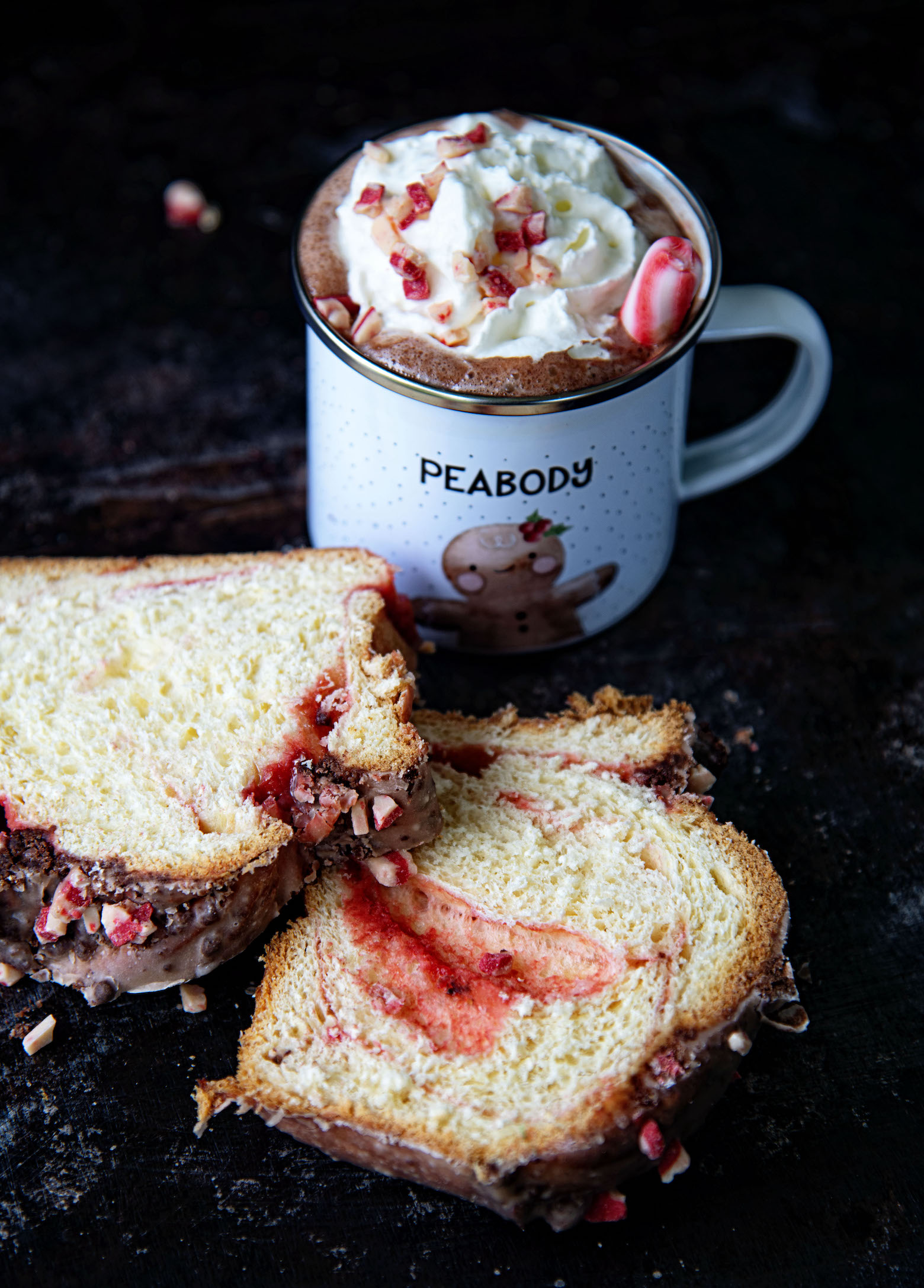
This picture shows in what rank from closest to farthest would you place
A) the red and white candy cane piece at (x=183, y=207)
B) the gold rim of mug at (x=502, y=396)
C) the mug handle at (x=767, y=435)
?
the gold rim of mug at (x=502, y=396), the mug handle at (x=767, y=435), the red and white candy cane piece at (x=183, y=207)

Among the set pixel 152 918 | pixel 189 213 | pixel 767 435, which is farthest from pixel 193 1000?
pixel 189 213

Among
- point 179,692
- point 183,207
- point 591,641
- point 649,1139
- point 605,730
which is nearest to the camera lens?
point 649,1139

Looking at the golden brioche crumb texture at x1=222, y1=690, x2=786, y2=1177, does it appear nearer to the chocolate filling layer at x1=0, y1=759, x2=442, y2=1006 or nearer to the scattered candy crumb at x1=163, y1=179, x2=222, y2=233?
the chocolate filling layer at x1=0, y1=759, x2=442, y2=1006

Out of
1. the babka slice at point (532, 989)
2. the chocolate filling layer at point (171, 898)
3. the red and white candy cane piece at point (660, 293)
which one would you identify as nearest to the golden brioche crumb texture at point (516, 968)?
the babka slice at point (532, 989)

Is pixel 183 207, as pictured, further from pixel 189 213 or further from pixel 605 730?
pixel 605 730

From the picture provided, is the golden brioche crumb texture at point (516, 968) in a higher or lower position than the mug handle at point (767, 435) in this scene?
lower

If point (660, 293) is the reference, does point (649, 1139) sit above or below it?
below

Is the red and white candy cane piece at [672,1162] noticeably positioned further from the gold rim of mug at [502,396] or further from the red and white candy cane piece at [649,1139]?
the gold rim of mug at [502,396]

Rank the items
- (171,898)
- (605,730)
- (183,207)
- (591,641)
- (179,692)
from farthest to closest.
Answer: (183,207) < (591,641) < (605,730) < (179,692) < (171,898)
